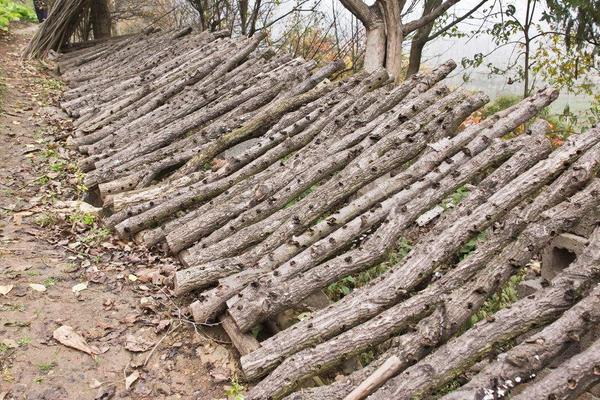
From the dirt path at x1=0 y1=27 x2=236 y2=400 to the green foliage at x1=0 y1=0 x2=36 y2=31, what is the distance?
6.91 m

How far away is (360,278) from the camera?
307 centimetres

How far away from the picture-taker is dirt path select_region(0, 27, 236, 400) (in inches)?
94.2

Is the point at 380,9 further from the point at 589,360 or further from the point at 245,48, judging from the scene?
the point at 589,360

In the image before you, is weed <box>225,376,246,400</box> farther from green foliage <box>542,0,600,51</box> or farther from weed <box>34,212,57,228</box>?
green foliage <box>542,0,600,51</box>

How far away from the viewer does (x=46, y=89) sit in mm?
6660

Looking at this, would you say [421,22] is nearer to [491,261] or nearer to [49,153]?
[49,153]

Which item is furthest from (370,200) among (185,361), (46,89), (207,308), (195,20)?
(195,20)

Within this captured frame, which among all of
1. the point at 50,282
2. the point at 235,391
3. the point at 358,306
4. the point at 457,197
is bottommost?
the point at 235,391

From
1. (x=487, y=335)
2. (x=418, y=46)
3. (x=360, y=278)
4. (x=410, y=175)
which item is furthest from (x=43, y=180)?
(x=418, y=46)

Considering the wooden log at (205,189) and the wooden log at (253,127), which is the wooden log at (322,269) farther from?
the wooden log at (253,127)

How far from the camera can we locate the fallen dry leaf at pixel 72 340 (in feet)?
8.36

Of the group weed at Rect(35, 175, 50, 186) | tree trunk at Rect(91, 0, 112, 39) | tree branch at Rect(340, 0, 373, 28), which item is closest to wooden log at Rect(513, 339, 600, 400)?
weed at Rect(35, 175, 50, 186)

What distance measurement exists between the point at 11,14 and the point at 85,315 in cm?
999

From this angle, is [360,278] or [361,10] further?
[361,10]
